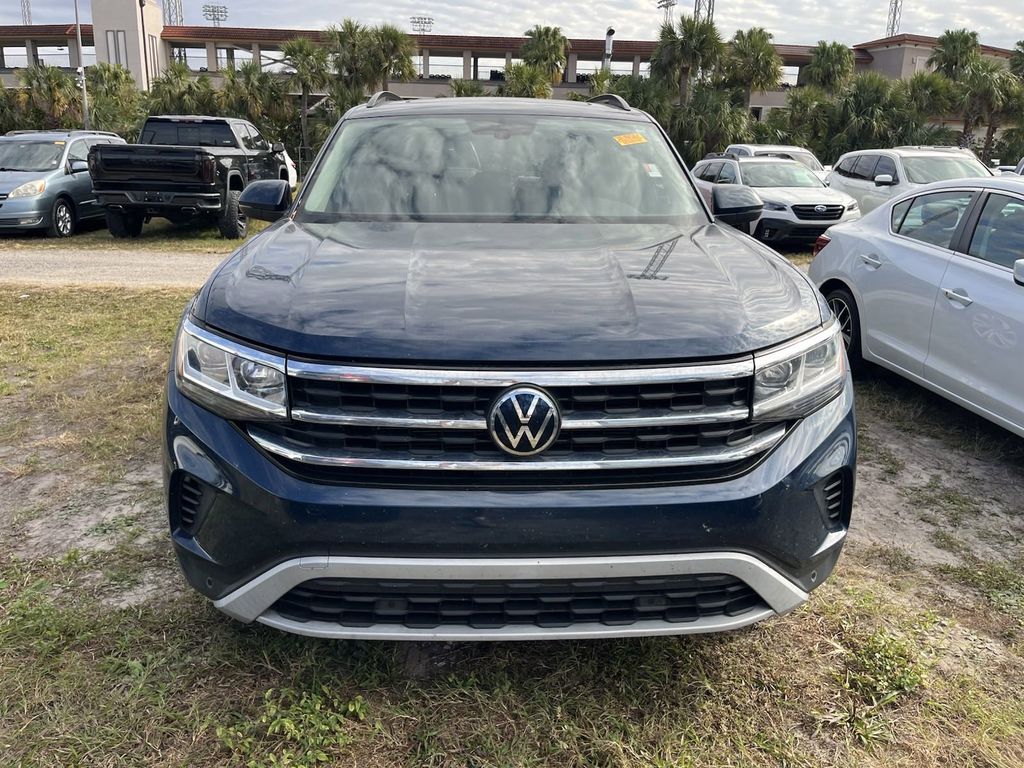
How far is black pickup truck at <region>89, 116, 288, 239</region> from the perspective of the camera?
11414 millimetres

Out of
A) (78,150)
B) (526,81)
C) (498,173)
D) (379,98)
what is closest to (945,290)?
(498,173)

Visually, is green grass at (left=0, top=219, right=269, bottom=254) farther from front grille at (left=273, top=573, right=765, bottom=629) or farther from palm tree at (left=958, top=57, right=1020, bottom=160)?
palm tree at (left=958, top=57, right=1020, bottom=160)

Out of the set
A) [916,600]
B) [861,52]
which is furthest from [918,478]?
[861,52]

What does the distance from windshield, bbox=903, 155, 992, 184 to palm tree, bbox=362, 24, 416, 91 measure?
2517 centimetres

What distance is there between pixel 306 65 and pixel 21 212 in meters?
22.3

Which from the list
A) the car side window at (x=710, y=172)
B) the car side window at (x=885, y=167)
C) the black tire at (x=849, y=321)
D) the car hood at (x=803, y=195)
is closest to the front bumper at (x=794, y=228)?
the car hood at (x=803, y=195)

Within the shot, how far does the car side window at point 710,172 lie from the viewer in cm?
1461

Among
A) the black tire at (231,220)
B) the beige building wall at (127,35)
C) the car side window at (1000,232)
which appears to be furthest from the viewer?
the beige building wall at (127,35)

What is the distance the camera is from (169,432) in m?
2.19

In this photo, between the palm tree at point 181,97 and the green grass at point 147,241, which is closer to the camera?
the green grass at point 147,241

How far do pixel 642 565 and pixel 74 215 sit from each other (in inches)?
561

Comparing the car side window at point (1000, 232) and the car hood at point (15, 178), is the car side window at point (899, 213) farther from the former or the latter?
the car hood at point (15, 178)

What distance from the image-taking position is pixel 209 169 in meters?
11.6

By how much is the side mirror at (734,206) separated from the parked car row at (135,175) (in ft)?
28.5
